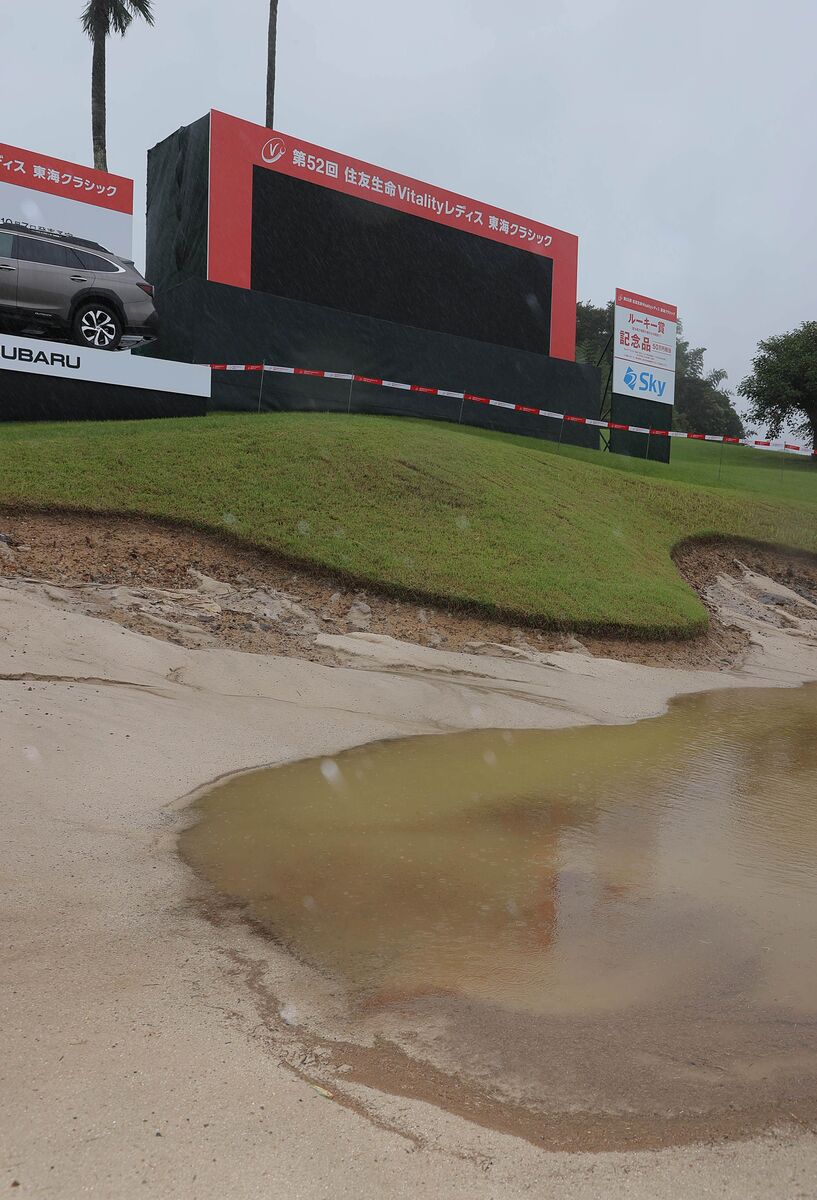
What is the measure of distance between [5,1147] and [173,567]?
28.9 ft

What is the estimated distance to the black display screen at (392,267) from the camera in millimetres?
19312

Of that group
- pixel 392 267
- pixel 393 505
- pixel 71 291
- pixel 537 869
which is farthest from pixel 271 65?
pixel 537 869

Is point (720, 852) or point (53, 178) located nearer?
point (720, 852)

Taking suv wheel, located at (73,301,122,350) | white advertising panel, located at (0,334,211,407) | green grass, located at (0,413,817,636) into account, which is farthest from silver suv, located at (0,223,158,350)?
green grass, located at (0,413,817,636)

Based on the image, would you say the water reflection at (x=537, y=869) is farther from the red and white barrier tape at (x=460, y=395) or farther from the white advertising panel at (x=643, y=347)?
the white advertising panel at (x=643, y=347)

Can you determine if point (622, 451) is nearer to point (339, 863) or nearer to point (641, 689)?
point (641, 689)

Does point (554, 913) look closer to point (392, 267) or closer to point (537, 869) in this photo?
point (537, 869)

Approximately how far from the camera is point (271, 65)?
29844 millimetres

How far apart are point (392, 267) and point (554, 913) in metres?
19.1

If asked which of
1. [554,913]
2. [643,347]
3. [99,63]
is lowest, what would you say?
[554,913]

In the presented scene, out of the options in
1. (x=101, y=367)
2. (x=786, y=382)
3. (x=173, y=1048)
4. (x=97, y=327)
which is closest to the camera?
(x=173, y=1048)

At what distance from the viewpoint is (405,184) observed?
70.0 ft

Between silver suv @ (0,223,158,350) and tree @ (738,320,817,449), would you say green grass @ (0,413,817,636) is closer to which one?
silver suv @ (0,223,158,350)

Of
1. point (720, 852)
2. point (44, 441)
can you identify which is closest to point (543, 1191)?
point (720, 852)
